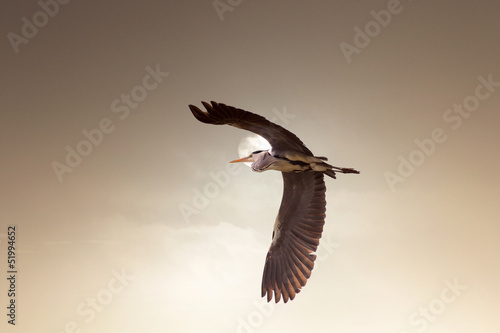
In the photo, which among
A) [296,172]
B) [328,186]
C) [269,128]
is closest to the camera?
[269,128]

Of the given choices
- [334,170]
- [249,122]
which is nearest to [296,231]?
[334,170]

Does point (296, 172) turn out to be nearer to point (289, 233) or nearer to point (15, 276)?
point (289, 233)

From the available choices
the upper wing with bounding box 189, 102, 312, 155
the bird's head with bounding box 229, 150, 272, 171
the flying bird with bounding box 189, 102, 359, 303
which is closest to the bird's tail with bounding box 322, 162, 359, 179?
the flying bird with bounding box 189, 102, 359, 303

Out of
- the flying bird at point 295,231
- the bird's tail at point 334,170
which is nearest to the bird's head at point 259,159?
the flying bird at point 295,231

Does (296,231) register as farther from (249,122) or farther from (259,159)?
(249,122)

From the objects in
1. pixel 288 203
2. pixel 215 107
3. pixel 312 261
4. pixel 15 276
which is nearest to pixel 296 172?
pixel 288 203

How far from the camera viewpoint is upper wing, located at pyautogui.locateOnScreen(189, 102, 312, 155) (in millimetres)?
3156

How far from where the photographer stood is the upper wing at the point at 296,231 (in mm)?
3834

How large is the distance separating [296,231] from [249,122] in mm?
886

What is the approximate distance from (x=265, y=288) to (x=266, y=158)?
79cm

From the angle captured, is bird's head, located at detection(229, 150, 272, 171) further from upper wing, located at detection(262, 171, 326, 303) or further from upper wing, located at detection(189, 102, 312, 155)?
upper wing, located at detection(262, 171, 326, 303)

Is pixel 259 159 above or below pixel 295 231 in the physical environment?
above

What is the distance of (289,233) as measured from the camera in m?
3.93

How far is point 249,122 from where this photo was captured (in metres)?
3.35
